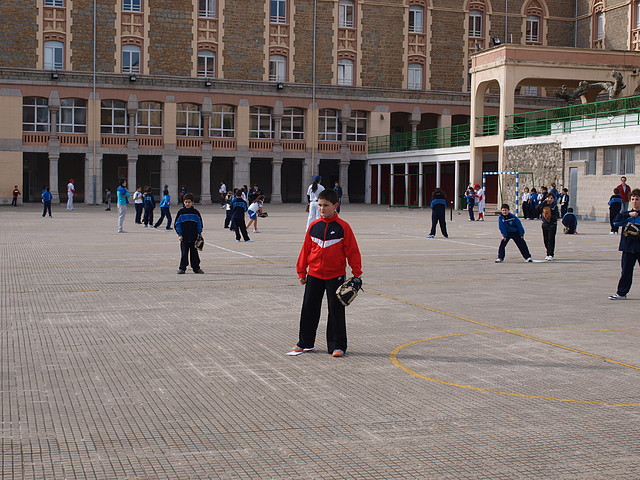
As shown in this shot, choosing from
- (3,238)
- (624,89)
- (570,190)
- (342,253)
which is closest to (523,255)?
(342,253)

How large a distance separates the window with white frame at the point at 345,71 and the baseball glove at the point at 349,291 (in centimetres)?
5802

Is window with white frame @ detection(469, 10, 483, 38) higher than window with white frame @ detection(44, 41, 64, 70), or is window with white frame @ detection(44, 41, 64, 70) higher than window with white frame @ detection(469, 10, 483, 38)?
window with white frame @ detection(469, 10, 483, 38)

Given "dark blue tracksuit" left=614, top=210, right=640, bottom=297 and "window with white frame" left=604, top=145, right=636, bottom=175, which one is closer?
"dark blue tracksuit" left=614, top=210, right=640, bottom=297

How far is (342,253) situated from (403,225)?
2714 centimetres

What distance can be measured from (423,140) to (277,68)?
12.0 meters

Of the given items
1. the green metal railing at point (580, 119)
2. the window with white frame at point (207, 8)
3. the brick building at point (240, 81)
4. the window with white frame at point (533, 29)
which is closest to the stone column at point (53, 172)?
the brick building at point (240, 81)

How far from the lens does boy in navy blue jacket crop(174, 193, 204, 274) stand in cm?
1755

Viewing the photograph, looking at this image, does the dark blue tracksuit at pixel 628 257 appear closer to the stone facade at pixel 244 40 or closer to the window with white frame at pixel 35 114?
the stone facade at pixel 244 40

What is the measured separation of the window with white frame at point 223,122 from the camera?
2539 inches

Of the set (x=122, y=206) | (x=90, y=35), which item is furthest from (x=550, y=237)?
(x=90, y=35)

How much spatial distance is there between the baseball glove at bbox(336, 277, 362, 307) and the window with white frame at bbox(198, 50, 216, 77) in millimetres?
55768

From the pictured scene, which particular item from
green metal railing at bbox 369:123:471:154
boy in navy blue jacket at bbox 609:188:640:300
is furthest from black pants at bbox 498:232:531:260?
green metal railing at bbox 369:123:471:154

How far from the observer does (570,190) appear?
43250 mm

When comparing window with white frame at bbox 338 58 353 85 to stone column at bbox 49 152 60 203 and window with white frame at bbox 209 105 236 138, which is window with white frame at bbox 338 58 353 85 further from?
stone column at bbox 49 152 60 203
